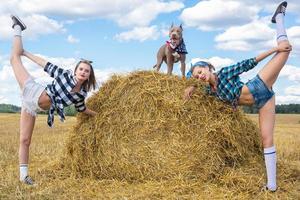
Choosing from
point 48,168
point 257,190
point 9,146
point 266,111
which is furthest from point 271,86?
point 9,146

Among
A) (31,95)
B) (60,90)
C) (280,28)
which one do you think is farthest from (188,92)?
(31,95)

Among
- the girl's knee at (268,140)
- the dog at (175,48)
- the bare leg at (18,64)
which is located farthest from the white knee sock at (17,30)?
the girl's knee at (268,140)

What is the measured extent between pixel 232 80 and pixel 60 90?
6.94 ft

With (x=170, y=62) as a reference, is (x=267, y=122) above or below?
below

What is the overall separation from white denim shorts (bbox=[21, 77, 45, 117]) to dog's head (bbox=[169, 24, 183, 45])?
7.39 ft

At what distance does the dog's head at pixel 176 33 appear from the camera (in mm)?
6957

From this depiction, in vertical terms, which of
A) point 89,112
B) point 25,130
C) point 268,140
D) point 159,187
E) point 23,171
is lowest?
point 159,187

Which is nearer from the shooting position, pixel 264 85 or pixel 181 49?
pixel 264 85

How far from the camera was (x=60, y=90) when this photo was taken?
5668 millimetres

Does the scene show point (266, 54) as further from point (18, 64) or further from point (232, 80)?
point (18, 64)

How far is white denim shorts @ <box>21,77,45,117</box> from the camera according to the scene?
571 centimetres

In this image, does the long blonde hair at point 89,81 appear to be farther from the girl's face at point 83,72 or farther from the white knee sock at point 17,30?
the white knee sock at point 17,30

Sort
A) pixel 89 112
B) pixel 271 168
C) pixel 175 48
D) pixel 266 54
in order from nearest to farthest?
pixel 266 54
pixel 271 168
pixel 89 112
pixel 175 48

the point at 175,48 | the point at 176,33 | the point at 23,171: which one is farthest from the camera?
the point at 175,48
